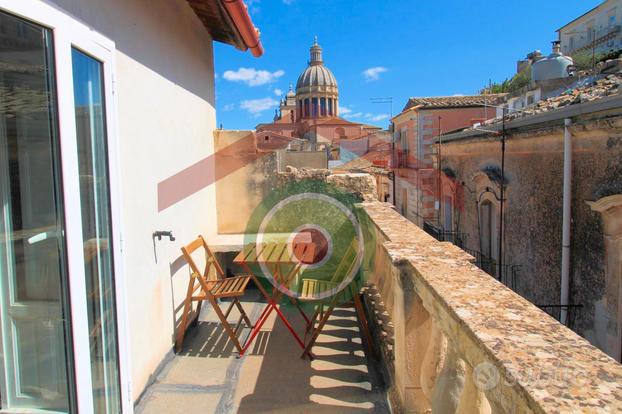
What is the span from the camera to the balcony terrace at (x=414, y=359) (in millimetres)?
985

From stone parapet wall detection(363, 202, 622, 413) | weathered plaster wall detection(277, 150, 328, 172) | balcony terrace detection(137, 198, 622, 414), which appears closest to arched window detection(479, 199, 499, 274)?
balcony terrace detection(137, 198, 622, 414)

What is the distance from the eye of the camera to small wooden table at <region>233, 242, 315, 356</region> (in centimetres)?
364

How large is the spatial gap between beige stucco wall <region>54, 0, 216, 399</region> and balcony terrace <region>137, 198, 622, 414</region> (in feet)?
1.53

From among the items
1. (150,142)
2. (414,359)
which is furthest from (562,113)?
(150,142)

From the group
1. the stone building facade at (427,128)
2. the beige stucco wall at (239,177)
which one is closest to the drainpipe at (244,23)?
the beige stucco wall at (239,177)

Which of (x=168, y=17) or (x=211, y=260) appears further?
(x=211, y=260)

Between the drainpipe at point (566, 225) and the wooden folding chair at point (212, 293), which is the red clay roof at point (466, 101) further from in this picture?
the wooden folding chair at point (212, 293)

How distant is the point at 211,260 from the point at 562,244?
4.28 metres

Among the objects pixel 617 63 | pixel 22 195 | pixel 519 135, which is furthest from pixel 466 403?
pixel 617 63

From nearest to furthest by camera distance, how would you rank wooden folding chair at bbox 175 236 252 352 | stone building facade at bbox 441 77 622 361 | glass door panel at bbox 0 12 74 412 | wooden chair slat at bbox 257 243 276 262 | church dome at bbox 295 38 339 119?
glass door panel at bbox 0 12 74 412, wooden folding chair at bbox 175 236 252 352, wooden chair slat at bbox 257 243 276 262, stone building facade at bbox 441 77 622 361, church dome at bbox 295 38 339 119

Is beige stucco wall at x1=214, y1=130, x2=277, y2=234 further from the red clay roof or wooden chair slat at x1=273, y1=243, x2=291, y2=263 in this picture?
the red clay roof

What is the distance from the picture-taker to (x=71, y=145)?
1.83 m

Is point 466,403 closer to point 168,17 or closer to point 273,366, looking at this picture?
point 273,366

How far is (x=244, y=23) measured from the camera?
411 centimetres
